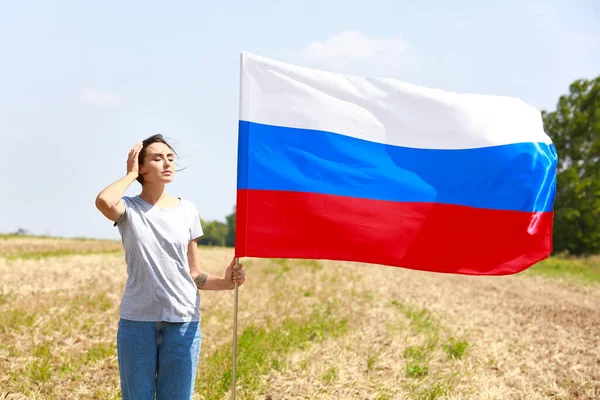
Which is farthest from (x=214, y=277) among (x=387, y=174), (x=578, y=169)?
(x=578, y=169)

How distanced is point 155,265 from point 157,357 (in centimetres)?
61

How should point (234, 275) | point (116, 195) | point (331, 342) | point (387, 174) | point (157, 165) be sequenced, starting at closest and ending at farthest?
point (116, 195), point (157, 165), point (234, 275), point (387, 174), point (331, 342)

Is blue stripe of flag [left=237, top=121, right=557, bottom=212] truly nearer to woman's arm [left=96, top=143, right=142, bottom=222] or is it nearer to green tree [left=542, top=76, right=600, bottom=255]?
woman's arm [left=96, top=143, right=142, bottom=222]

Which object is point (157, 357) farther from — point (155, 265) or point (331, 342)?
point (331, 342)

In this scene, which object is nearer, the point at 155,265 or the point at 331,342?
the point at 155,265

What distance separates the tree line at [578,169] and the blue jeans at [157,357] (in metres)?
43.7

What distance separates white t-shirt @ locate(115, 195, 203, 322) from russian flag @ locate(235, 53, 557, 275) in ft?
2.49

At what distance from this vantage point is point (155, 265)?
4.10 metres

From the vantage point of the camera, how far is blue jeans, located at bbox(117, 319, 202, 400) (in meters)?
4.09

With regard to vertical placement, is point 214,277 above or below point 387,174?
below

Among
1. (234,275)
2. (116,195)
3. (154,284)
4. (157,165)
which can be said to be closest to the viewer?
(116,195)

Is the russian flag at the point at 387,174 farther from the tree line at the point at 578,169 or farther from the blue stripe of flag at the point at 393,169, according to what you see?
the tree line at the point at 578,169

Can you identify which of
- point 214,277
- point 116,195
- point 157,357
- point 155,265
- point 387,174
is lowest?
point 157,357

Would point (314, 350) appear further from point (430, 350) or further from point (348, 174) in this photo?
point (348, 174)
